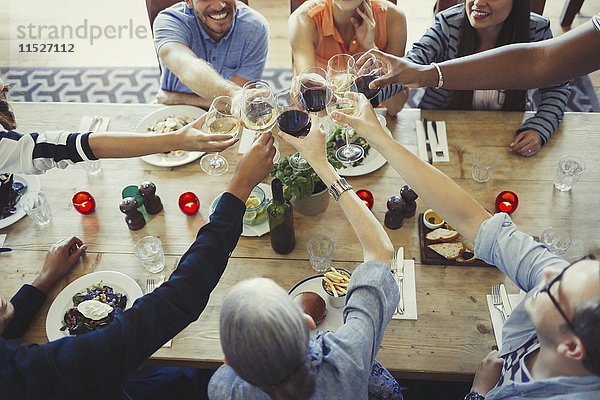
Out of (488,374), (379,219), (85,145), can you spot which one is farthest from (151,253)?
(488,374)

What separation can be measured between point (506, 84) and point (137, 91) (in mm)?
2792

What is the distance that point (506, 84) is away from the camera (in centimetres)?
191

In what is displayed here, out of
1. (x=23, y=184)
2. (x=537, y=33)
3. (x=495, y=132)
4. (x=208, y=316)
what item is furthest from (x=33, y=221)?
(x=537, y=33)

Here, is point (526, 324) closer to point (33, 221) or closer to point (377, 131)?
point (377, 131)

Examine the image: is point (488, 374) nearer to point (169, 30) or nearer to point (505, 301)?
point (505, 301)

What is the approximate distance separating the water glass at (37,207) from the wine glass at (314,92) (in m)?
1.08

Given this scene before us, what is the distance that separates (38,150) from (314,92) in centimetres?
104

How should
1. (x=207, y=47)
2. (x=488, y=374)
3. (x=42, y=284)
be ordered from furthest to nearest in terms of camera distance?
(x=207, y=47) → (x=42, y=284) → (x=488, y=374)

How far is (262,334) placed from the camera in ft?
2.92

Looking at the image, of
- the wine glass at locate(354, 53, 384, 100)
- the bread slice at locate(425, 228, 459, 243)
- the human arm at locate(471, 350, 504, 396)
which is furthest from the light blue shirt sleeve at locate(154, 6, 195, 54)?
the human arm at locate(471, 350, 504, 396)

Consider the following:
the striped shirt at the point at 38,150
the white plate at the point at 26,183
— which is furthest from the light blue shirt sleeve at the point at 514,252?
the white plate at the point at 26,183

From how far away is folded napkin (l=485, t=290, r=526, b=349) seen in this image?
149 cm

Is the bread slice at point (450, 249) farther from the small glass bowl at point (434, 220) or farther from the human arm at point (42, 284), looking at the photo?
the human arm at point (42, 284)

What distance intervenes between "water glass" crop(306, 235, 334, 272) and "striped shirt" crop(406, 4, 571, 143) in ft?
3.34
